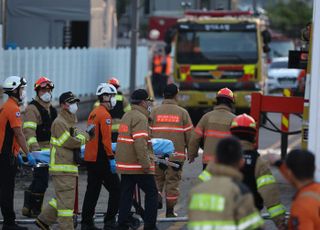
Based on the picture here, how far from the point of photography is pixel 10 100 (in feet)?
40.0

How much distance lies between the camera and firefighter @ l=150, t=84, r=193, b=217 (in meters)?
13.4

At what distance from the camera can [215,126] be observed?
11.9 meters

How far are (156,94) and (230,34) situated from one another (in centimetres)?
1536

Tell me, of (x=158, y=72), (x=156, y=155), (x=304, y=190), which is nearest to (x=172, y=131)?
(x=156, y=155)

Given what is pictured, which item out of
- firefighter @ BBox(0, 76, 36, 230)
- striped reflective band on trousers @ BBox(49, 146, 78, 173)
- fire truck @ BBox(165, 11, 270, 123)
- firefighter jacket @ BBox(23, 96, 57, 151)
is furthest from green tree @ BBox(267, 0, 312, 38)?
striped reflective band on trousers @ BBox(49, 146, 78, 173)

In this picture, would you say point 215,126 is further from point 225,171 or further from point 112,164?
point 225,171

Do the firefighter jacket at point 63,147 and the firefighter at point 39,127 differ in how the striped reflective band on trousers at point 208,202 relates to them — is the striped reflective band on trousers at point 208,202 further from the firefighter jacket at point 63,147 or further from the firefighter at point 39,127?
the firefighter at point 39,127

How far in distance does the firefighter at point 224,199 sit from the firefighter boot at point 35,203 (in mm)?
6499

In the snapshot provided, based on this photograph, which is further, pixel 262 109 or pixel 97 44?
pixel 97 44

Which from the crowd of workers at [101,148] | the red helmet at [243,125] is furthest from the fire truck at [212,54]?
the red helmet at [243,125]

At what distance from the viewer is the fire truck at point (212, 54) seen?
27453mm

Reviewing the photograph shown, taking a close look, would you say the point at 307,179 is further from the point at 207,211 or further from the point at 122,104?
the point at 122,104

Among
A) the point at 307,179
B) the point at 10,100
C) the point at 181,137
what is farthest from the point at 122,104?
the point at 307,179

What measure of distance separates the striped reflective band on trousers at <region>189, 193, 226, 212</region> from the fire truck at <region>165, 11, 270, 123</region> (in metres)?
20.7
